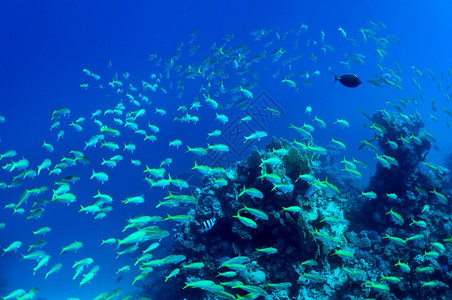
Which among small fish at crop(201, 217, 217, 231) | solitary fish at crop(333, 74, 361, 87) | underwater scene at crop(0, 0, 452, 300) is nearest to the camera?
small fish at crop(201, 217, 217, 231)

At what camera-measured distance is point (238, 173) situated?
25.7 ft

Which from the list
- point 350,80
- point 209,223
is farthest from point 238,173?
point 350,80

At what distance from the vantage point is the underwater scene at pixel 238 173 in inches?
253

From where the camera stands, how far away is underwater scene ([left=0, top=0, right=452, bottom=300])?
6414 mm

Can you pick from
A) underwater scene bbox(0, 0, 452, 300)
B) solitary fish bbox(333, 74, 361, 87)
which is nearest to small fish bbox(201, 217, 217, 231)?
underwater scene bbox(0, 0, 452, 300)

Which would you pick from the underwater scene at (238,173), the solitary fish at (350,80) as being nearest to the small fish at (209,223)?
the underwater scene at (238,173)

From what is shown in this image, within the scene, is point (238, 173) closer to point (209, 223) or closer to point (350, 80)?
point (209, 223)

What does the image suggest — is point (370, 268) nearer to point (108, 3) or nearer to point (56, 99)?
point (56, 99)

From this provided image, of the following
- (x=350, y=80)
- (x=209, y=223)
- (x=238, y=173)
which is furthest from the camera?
(x=238, y=173)

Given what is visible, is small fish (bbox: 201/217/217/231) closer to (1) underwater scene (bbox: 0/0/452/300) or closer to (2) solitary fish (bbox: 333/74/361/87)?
(1) underwater scene (bbox: 0/0/452/300)

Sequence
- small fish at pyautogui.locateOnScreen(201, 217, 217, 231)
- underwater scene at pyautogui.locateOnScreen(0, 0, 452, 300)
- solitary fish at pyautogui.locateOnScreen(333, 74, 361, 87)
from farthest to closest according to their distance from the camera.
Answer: solitary fish at pyautogui.locateOnScreen(333, 74, 361, 87), underwater scene at pyautogui.locateOnScreen(0, 0, 452, 300), small fish at pyautogui.locateOnScreen(201, 217, 217, 231)

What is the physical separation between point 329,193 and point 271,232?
9.65ft

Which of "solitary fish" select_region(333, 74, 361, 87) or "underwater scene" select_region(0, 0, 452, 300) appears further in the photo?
"solitary fish" select_region(333, 74, 361, 87)

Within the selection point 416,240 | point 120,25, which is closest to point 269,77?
point 416,240
